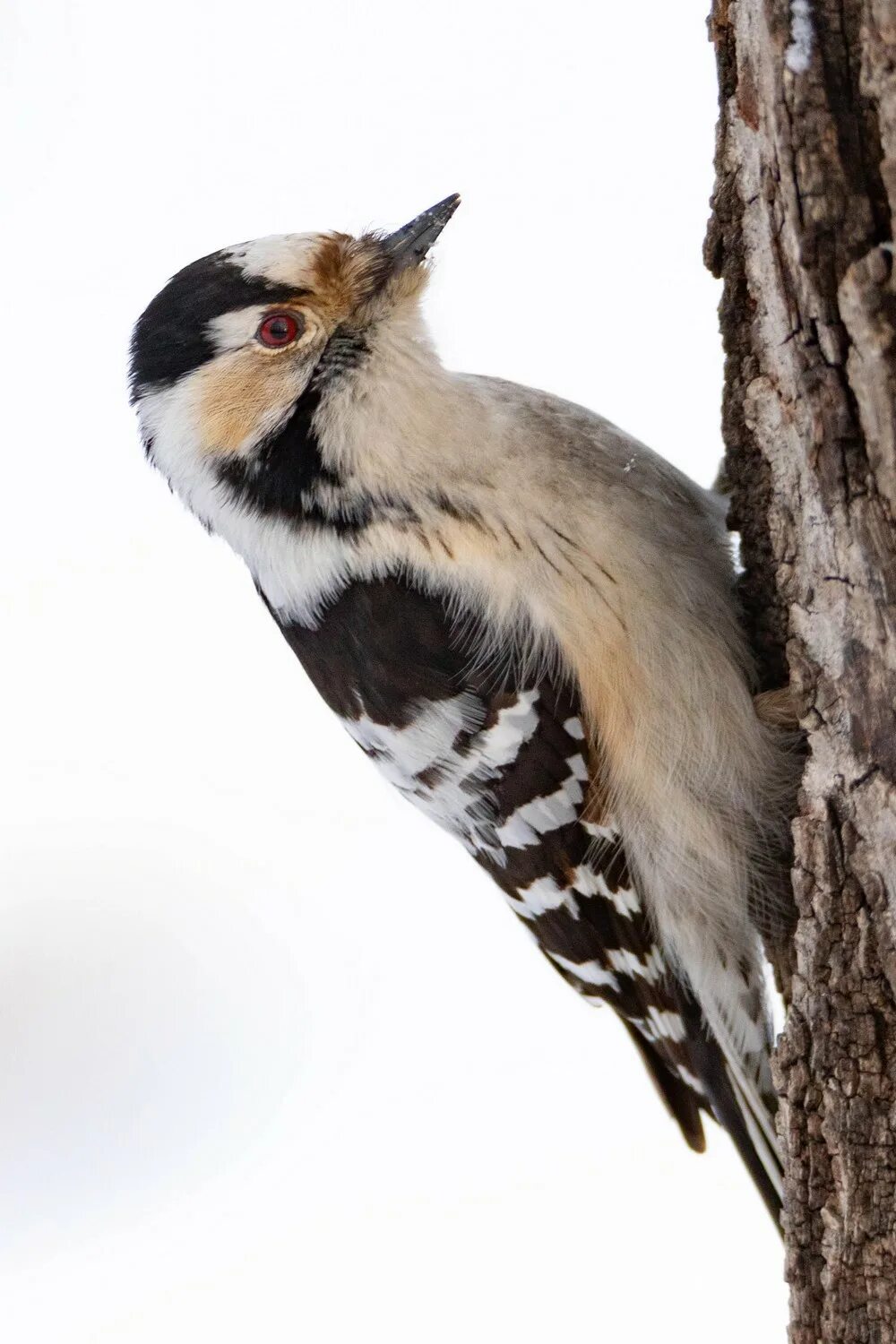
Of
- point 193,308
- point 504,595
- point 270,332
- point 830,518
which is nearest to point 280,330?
point 270,332

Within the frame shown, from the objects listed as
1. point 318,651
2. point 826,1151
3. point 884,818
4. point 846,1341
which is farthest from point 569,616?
point 846,1341

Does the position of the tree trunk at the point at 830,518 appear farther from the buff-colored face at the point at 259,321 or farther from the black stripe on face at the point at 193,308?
the black stripe on face at the point at 193,308

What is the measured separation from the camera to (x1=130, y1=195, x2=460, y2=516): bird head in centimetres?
182

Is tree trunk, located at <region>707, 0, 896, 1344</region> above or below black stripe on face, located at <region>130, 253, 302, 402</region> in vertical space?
below

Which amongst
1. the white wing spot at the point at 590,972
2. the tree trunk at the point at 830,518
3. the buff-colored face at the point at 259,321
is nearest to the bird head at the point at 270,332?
the buff-colored face at the point at 259,321

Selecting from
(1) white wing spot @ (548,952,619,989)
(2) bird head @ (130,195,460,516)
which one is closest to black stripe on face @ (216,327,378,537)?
(2) bird head @ (130,195,460,516)

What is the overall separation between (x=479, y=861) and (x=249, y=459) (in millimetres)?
795

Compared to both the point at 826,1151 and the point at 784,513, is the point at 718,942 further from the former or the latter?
the point at 784,513

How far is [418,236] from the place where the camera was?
194 centimetres

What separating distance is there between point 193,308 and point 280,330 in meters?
0.13

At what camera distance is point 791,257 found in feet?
4.23

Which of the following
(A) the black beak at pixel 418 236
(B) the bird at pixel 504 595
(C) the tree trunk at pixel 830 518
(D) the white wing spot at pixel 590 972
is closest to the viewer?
(C) the tree trunk at pixel 830 518

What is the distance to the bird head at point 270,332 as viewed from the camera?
1821mm

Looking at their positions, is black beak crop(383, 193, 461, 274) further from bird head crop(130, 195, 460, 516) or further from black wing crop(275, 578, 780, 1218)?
black wing crop(275, 578, 780, 1218)
